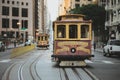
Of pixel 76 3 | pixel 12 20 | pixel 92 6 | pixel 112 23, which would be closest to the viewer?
pixel 112 23

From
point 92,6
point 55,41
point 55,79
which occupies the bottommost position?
point 55,79

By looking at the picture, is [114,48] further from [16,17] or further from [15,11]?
[16,17]

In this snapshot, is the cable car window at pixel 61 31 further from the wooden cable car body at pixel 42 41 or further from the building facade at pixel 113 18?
the wooden cable car body at pixel 42 41

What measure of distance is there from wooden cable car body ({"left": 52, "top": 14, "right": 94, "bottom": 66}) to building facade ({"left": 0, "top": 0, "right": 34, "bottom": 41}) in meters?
143

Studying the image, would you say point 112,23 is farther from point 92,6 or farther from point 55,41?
Result: point 55,41

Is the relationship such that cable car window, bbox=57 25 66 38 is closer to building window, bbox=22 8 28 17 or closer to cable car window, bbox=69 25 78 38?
cable car window, bbox=69 25 78 38

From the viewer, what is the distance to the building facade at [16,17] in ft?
577

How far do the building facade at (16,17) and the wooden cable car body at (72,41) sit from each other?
143 meters

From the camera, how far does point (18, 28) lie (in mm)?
176250

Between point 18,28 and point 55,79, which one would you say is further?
point 18,28

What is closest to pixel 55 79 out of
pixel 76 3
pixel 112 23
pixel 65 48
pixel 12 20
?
pixel 65 48

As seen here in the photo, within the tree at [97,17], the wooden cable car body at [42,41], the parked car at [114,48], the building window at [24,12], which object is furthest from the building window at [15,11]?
the parked car at [114,48]

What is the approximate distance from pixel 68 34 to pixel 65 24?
2.16ft

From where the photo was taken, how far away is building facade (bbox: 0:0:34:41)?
175750mm
